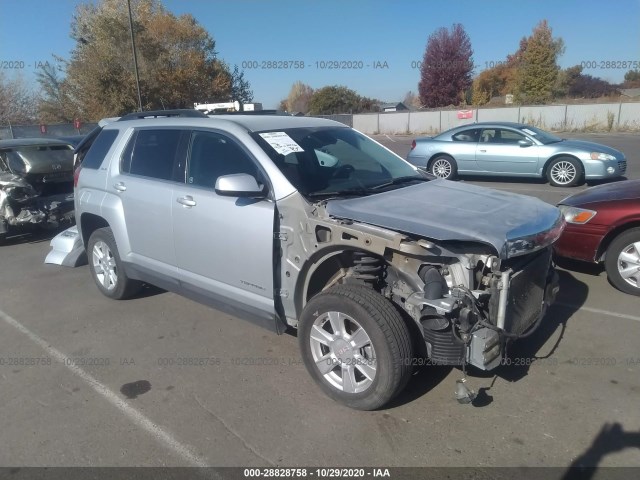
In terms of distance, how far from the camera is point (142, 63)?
34.9 m

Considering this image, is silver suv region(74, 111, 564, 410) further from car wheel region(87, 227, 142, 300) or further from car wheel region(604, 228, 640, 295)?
car wheel region(604, 228, 640, 295)

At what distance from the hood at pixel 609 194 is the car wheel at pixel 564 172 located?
240 inches

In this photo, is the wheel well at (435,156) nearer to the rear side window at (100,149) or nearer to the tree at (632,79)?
the rear side window at (100,149)

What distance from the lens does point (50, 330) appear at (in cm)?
477

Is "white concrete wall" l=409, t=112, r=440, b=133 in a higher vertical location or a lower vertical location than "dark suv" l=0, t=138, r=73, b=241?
higher

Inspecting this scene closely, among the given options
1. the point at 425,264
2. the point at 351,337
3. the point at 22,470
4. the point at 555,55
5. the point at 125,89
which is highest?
the point at 555,55

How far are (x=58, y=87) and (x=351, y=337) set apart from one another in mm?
41925

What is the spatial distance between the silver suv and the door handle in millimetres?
13


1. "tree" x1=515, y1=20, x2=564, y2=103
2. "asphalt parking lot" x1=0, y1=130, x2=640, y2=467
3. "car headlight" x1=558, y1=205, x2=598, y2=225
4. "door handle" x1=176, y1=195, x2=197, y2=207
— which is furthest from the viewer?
"tree" x1=515, y1=20, x2=564, y2=103

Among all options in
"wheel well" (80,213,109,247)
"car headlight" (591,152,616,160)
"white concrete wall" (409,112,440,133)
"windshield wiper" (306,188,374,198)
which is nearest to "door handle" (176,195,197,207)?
"windshield wiper" (306,188,374,198)

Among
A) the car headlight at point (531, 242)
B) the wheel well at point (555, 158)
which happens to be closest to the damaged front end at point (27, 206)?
the car headlight at point (531, 242)

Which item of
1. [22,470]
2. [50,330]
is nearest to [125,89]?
[50,330]

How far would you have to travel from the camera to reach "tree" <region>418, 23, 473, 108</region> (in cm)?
5803

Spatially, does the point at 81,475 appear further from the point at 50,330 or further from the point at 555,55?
the point at 555,55
